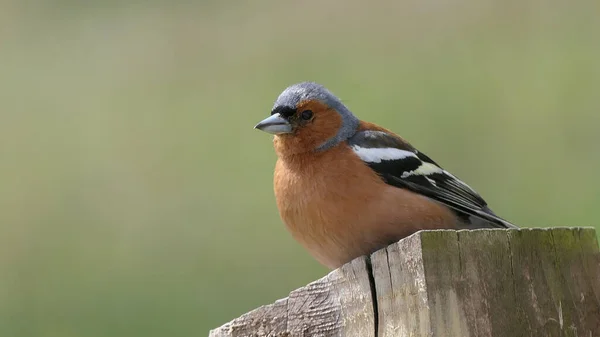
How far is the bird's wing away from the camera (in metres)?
2.89

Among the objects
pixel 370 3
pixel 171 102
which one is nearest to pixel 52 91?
pixel 171 102

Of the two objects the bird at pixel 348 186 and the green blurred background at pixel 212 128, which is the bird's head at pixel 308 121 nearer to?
the bird at pixel 348 186

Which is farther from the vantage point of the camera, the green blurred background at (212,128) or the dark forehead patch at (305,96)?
the green blurred background at (212,128)

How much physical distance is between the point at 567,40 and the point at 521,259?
146 inches

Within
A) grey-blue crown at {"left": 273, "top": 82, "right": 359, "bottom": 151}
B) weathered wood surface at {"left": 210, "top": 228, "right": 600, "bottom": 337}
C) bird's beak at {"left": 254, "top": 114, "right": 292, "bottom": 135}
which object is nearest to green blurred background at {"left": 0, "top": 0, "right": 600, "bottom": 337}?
grey-blue crown at {"left": 273, "top": 82, "right": 359, "bottom": 151}

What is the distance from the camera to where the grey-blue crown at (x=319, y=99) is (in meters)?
3.19

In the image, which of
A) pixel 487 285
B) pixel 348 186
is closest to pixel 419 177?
pixel 348 186

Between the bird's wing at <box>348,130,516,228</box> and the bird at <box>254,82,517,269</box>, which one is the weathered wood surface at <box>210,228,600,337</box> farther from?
the bird's wing at <box>348,130,516,228</box>

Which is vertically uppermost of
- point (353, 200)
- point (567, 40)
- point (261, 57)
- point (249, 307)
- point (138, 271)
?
point (261, 57)

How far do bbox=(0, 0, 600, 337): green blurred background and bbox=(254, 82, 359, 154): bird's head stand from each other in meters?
1.84

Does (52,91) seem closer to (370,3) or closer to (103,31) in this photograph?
(103,31)

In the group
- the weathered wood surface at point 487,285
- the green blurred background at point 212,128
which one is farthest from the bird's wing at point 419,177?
the green blurred background at point 212,128

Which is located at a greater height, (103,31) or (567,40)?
(103,31)

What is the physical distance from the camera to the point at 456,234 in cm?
185
